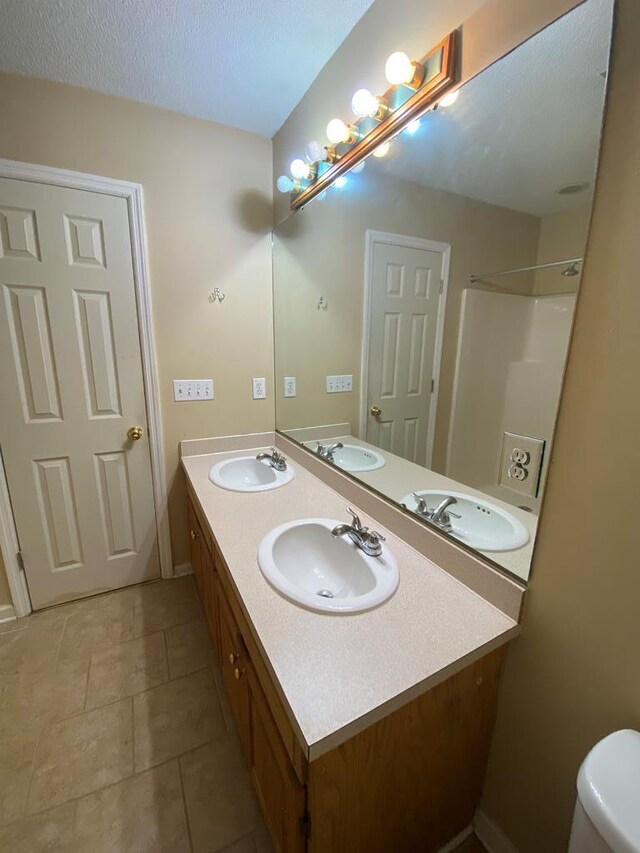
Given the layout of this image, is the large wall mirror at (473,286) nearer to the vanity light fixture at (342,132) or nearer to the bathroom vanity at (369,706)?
the vanity light fixture at (342,132)

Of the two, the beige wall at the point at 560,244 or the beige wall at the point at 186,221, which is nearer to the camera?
the beige wall at the point at 560,244

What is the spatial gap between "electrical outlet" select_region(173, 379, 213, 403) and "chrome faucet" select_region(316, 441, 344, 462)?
0.69 meters

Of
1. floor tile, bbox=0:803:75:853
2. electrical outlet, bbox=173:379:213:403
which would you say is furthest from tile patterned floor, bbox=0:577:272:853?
electrical outlet, bbox=173:379:213:403

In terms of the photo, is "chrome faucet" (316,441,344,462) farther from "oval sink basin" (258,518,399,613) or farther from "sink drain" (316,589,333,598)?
"sink drain" (316,589,333,598)

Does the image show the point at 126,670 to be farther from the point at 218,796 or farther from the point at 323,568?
the point at 323,568

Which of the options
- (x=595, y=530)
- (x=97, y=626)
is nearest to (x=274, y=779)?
(x=595, y=530)

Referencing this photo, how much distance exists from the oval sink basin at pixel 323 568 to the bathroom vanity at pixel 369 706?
0.10 ft

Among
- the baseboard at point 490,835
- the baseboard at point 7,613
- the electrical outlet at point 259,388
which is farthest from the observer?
the electrical outlet at point 259,388

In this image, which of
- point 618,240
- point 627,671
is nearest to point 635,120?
point 618,240

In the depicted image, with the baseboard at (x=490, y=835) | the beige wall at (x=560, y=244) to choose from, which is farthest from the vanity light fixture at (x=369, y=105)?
the baseboard at (x=490, y=835)

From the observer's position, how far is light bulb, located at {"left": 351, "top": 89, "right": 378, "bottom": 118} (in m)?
1.04

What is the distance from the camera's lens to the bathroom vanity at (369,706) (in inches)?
25.1

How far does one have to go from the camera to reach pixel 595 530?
662 mm

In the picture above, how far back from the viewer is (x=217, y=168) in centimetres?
170
